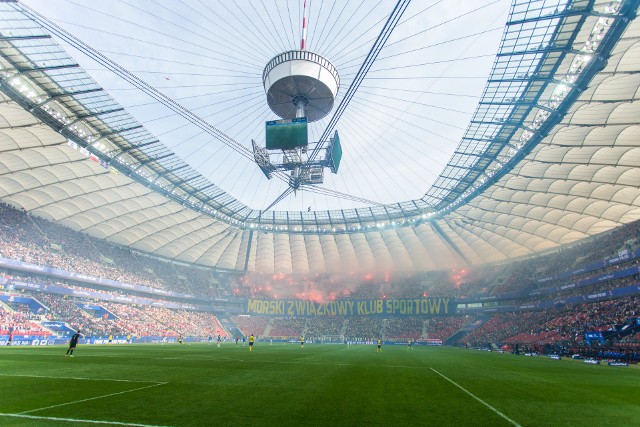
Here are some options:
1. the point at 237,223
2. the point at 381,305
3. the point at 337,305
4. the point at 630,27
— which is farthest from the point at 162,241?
the point at 630,27

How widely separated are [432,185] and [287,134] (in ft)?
90.2

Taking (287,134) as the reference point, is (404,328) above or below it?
below

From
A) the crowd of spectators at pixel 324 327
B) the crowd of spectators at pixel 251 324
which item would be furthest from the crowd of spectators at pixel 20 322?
the crowd of spectators at pixel 324 327

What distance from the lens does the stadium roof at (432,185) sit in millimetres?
24484

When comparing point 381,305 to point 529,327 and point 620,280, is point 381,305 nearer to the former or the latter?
point 529,327

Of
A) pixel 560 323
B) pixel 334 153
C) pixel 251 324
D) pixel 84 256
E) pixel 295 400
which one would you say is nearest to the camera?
pixel 295 400

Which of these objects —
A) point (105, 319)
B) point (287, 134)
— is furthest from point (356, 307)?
point (287, 134)

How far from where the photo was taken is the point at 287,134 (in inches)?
1176

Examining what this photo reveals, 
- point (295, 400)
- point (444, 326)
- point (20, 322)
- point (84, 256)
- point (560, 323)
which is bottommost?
point (20, 322)

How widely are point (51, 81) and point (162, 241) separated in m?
39.3

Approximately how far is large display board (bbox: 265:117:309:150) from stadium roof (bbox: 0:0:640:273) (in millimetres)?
7832

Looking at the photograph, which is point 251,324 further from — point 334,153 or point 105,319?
point 334,153

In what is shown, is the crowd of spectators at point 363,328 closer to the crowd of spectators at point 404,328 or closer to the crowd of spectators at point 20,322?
the crowd of spectators at point 404,328

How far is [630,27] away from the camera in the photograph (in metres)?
21.3
